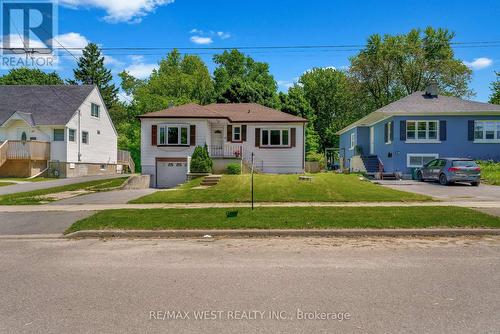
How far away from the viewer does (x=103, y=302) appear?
4.98 meters

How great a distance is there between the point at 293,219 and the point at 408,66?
45.9 m

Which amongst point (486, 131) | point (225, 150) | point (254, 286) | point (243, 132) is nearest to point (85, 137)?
point (225, 150)

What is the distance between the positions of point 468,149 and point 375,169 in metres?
6.72

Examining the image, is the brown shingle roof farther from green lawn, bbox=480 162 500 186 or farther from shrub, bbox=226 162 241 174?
green lawn, bbox=480 162 500 186

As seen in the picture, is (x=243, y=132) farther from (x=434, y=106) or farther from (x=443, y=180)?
(x=434, y=106)

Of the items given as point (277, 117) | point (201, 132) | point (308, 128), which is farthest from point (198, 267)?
point (308, 128)

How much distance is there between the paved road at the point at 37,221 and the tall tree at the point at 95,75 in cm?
6138

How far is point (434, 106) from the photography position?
28.6 metres

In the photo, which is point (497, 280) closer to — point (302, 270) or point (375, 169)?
point (302, 270)

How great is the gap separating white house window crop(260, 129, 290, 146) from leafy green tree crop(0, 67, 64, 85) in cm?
5121

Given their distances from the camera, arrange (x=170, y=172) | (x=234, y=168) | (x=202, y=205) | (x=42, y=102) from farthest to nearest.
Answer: (x=42, y=102) → (x=170, y=172) → (x=234, y=168) → (x=202, y=205)

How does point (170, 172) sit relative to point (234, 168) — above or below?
below

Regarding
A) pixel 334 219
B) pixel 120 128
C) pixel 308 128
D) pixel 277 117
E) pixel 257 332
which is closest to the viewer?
pixel 257 332

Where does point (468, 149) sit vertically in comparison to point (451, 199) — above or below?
above
